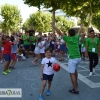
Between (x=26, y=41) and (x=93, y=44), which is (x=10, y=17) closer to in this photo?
(x=26, y=41)

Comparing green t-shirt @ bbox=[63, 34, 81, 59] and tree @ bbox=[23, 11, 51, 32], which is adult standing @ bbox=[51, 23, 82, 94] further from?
tree @ bbox=[23, 11, 51, 32]

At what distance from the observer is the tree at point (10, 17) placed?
51.2 metres

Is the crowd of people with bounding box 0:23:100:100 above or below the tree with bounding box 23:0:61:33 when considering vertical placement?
below

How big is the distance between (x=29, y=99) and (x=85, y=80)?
277 centimetres

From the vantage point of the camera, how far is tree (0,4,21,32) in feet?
168

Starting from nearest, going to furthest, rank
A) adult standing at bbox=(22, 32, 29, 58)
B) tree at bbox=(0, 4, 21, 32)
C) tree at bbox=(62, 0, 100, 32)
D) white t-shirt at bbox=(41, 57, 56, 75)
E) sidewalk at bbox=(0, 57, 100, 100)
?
white t-shirt at bbox=(41, 57, 56, 75) → sidewalk at bbox=(0, 57, 100, 100) → adult standing at bbox=(22, 32, 29, 58) → tree at bbox=(62, 0, 100, 32) → tree at bbox=(0, 4, 21, 32)

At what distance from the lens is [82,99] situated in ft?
17.7

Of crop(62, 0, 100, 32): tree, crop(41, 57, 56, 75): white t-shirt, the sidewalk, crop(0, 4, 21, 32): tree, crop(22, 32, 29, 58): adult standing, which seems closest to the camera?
crop(41, 57, 56, 75): white t-shirt

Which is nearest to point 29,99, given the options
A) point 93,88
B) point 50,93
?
point 50,93

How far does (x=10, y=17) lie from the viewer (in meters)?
51.8

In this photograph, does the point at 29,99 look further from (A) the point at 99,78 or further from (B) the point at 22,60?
(B) the point at 22,60

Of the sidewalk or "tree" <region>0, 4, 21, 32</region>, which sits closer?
the sidewalk

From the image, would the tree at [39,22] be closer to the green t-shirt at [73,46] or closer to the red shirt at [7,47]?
the red shirt at [7,47]

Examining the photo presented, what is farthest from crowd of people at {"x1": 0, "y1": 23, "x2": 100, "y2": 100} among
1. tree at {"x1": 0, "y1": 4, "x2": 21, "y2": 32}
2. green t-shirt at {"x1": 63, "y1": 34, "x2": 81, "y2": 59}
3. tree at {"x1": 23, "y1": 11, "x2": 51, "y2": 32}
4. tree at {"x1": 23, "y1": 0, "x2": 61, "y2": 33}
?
tree at {"x1": 23, "y1": 11, "x2": 51, "y2": 32}
